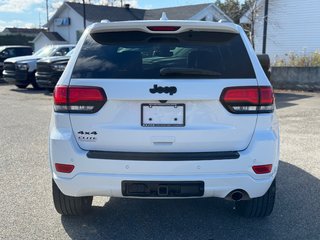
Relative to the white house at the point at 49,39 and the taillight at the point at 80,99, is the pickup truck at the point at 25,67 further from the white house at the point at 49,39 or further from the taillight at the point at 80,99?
the white house at the point at 49,39

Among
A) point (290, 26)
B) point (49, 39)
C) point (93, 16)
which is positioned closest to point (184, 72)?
point (290, 26)

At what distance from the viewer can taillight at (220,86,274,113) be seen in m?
3.25

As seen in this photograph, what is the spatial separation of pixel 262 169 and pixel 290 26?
23.3 m

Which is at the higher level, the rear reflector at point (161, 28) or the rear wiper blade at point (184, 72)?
the rear reflector at point (161, 28)

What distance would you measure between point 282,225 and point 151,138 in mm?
1591

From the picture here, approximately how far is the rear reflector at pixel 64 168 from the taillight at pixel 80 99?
44cm

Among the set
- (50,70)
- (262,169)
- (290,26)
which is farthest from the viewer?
(290,26)

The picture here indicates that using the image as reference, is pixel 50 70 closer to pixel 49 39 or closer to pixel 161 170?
pixel 161 170

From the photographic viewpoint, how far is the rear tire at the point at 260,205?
3.80 meters

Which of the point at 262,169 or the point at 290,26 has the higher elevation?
the point at 290,26

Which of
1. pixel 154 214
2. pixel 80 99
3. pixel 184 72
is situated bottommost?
pixel 154 214

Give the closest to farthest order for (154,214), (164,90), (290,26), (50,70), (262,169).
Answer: (164,90) < (262,169) < (154,214) < (50,70) < (290,26)

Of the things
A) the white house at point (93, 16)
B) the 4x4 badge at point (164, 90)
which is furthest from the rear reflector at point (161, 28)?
the white house at point (93, 16)

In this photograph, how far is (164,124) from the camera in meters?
3.24
